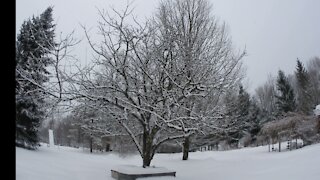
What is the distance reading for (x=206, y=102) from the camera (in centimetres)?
1255

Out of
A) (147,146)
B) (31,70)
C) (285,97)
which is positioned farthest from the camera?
(285,97)

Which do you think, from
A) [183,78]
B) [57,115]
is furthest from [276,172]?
[57,115]

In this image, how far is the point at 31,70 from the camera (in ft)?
30.8

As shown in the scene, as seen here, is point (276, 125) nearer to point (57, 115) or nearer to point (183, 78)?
point (183, 78)

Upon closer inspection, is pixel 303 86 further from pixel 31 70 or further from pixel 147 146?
pixel 31 70

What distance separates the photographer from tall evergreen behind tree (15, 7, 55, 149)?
27.3 feet

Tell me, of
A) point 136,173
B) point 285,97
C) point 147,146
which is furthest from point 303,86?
point 136,173

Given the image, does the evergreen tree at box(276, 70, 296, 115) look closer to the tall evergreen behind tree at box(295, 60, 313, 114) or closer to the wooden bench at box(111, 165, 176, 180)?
the tall evergreen behind tree at box(295, 60, 313, 114)

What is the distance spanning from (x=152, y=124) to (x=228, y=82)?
2852mm

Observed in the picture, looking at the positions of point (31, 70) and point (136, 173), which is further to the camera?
point (31, 70)

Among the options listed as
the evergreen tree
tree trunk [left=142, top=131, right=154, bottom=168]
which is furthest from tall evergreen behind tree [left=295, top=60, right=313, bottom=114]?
tree trunk [left=142, top=131, right=154, bottom=168]

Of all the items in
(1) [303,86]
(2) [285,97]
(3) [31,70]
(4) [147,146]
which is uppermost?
(1) [303,86]
